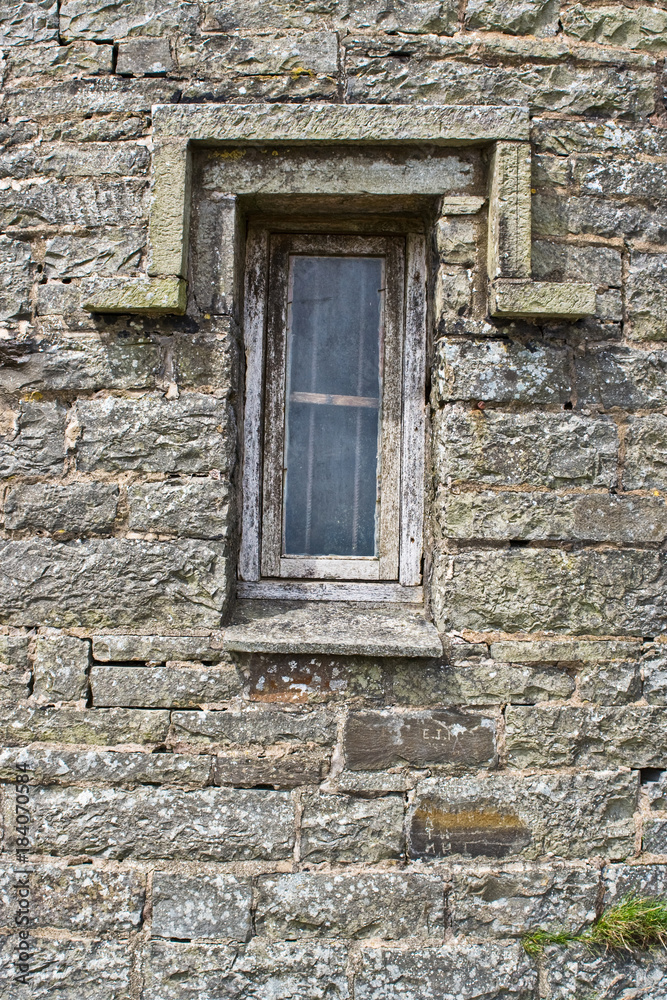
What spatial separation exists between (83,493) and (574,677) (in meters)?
1.89

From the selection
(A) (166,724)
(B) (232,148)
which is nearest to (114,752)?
(A) (166,724)

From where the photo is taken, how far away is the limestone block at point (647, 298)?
8.04ft

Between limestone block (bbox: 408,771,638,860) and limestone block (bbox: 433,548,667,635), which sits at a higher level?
limestone block (bbox: 433,548,667,635)

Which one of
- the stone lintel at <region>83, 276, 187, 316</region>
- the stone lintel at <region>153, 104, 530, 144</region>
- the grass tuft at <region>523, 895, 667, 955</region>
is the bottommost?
the grass tuft at <region>523, 895, 667, 955</region>

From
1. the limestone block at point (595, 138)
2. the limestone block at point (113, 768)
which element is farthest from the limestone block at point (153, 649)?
the limestone block at point (595, 138)

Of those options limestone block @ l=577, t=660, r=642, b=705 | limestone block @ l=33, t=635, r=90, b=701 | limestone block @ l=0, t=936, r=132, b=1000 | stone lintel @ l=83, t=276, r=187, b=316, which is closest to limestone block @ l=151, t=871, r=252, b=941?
limestone block @ l=0, t=936, r=132, b=1000

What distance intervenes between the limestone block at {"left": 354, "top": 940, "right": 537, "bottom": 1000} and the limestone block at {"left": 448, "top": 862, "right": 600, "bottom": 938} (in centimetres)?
7

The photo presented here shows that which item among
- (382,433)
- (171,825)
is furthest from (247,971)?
(382,433)

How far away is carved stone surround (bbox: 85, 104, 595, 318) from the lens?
2.36 meters

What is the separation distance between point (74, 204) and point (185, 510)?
3.97ft

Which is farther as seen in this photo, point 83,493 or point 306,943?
point 83,493

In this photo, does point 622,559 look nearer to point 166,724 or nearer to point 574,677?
point 574,677

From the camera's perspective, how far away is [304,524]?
271 cm

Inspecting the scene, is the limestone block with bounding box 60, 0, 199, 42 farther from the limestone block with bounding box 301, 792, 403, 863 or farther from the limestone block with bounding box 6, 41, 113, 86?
the limestone block with bounding box 301, 792, 403, 863
